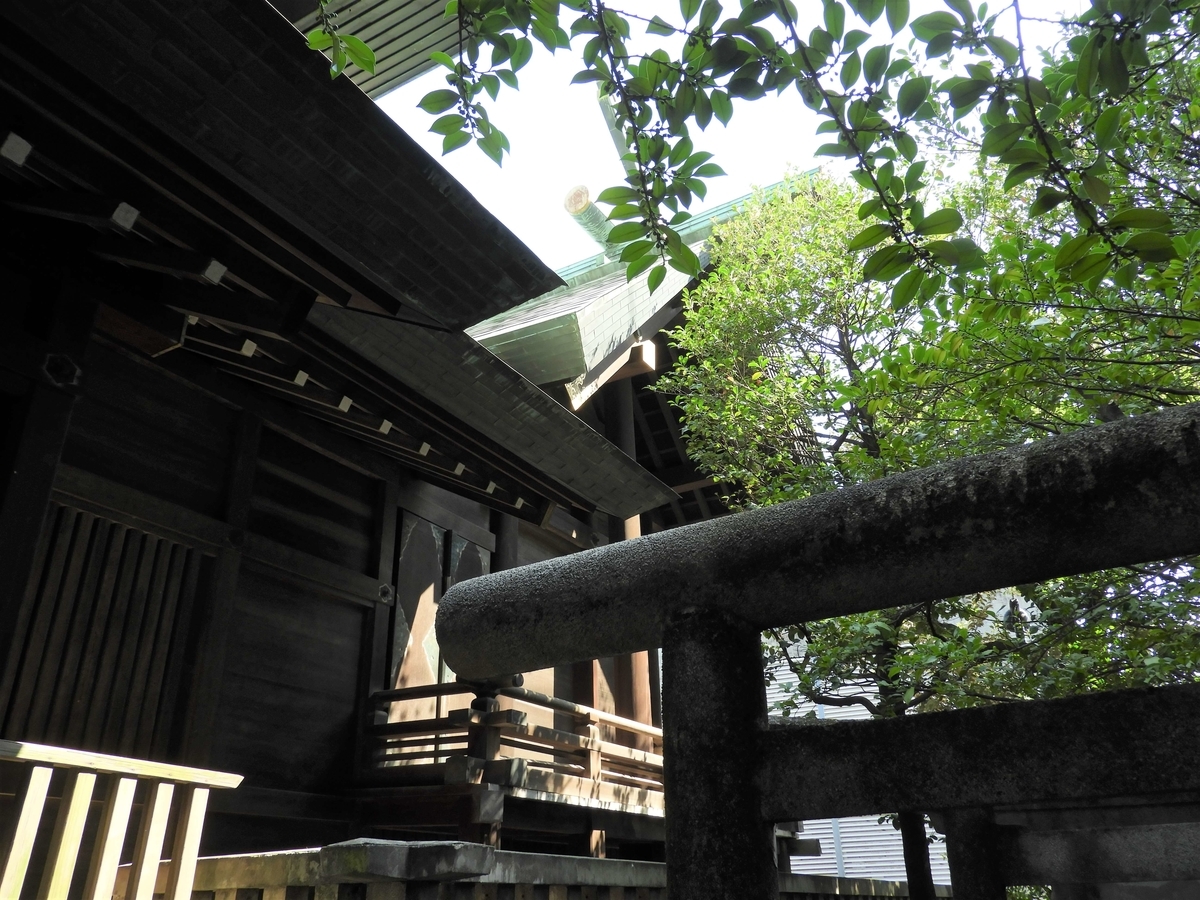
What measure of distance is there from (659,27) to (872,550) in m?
Answer: 1.30

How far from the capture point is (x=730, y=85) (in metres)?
2.15

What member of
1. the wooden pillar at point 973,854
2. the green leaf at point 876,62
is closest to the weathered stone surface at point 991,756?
the wooden pillar at point 973,854

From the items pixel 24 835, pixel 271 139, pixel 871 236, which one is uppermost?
pixel 271 139

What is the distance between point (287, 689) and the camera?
23.3 feet

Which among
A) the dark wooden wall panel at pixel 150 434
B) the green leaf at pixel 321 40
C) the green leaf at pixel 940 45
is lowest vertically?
the green leaf at pixel 940 45

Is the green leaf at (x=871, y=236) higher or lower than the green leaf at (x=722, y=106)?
lower

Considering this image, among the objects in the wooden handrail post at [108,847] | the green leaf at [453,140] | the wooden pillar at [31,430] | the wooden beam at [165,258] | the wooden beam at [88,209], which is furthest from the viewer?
the wooden beam at [165,258]

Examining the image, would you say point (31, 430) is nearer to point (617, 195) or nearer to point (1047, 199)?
point (617, 195)

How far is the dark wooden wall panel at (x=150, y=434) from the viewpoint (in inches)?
237

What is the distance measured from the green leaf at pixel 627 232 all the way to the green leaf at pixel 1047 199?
2.95 ft

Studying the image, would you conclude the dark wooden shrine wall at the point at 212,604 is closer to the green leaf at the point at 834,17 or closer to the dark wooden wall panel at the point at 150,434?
the dark wooden wall panel at the point at 150,434

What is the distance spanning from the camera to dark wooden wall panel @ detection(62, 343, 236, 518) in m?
6.02

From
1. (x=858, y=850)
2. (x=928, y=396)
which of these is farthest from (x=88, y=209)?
(x=858, y=850)

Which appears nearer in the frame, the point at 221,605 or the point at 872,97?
the point at 872,97
